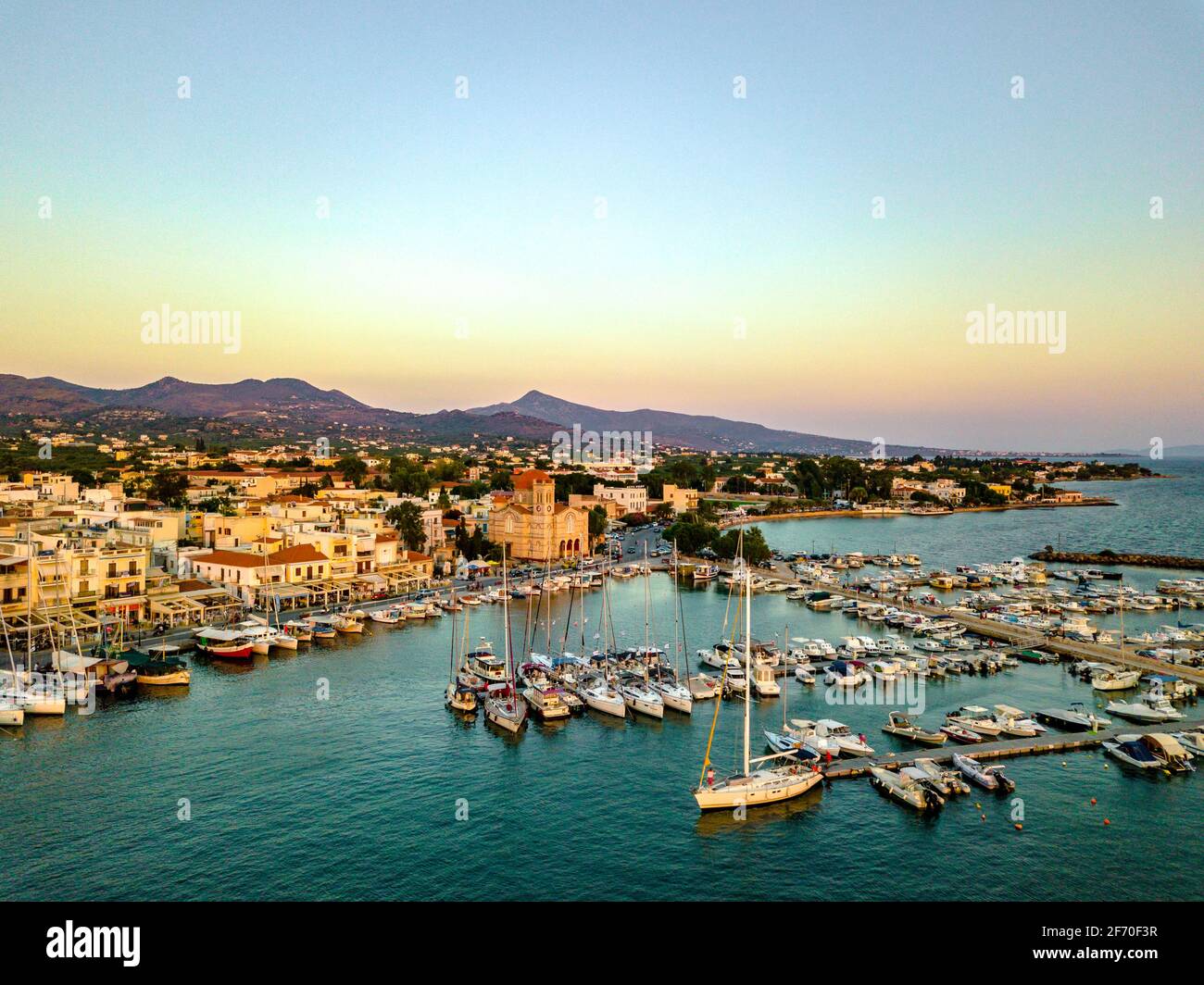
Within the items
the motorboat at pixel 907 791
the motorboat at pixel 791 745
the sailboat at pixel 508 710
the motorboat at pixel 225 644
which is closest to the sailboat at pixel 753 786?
the motorboat at pixel 791 745

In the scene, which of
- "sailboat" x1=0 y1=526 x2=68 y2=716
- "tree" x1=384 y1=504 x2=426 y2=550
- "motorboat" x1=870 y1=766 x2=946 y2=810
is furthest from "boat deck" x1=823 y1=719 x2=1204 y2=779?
"tree" x1=384 y1=504 x2=426 y2=550

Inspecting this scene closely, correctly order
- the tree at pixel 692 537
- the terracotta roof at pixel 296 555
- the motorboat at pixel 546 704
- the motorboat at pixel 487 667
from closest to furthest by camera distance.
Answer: the motorboat at pixel 546 704 → the motorboat at pixel 487 667 → the terracotta roof at pixel 296 555 → the tree at pixel 692 537

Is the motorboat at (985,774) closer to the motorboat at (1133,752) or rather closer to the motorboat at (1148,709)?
the motorboat at (1133,752)

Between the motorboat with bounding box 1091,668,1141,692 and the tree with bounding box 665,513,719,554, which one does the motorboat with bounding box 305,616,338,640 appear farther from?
the tree with bounding box 665,513,719,554

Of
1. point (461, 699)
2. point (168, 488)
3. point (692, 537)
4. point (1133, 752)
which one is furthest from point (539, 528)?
point (1133, 752)

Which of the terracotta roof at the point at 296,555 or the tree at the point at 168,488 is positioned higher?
the tree at the point at 168,488
